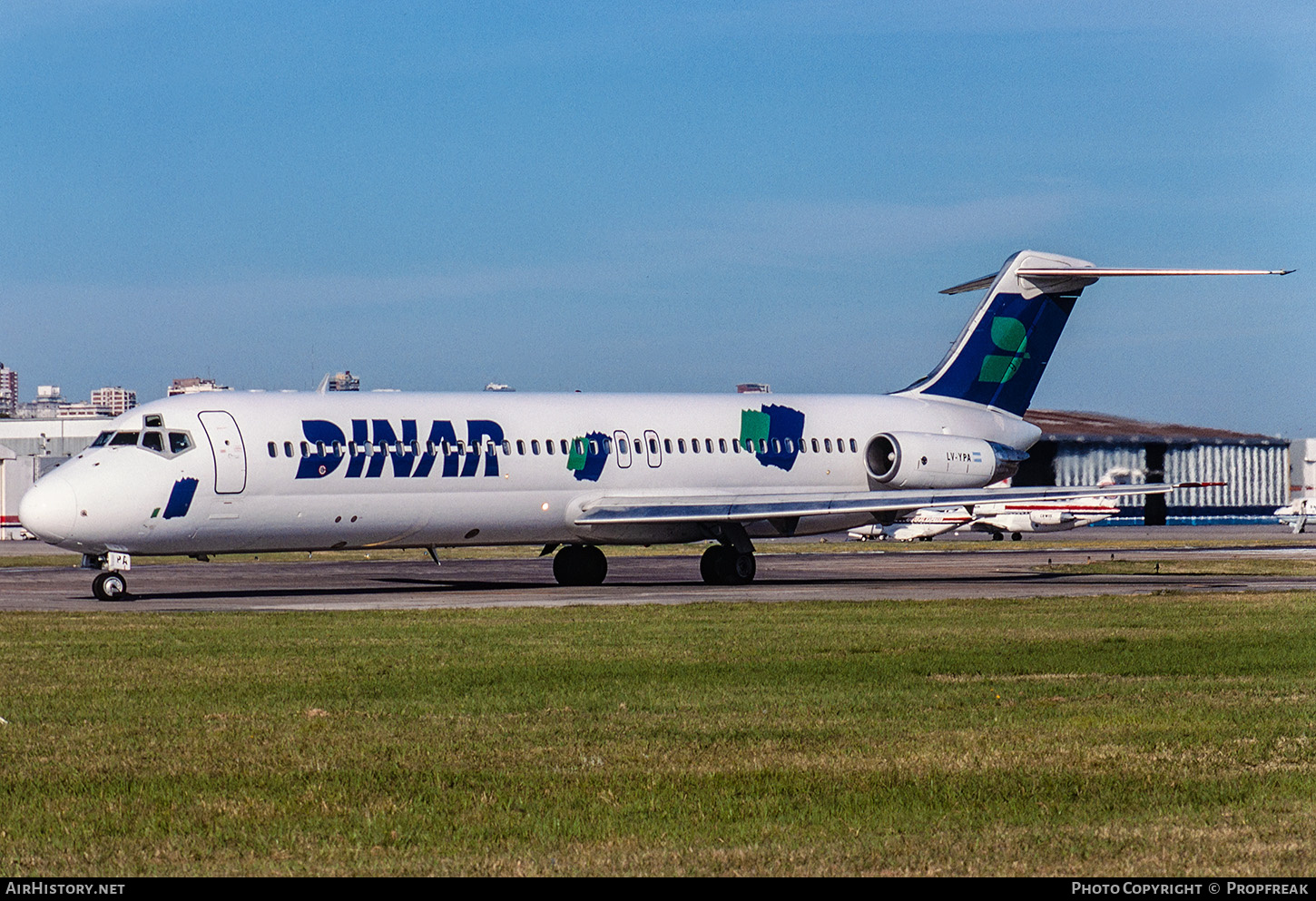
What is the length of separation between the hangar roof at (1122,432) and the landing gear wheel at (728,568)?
62694 millimetres

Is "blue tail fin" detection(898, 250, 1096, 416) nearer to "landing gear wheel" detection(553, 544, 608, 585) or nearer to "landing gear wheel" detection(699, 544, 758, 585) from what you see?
Answer: "landing gear wheel" detection(699, 544, 758, 585)

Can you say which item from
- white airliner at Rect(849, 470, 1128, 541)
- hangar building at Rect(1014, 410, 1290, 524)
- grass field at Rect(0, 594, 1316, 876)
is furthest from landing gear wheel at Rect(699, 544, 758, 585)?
hangar building at Rect(1014, 410, 1290, 524)

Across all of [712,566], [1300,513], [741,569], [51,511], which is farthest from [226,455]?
[1300,513]

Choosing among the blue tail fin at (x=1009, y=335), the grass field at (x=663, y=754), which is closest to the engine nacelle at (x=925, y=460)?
the blue tail fin at (x=1009, y=335)

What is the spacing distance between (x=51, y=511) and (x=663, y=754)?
67.1 ft

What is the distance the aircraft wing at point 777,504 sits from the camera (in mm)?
35281

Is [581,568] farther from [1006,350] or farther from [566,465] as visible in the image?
[1006,350]

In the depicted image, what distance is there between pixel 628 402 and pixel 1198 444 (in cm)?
7434

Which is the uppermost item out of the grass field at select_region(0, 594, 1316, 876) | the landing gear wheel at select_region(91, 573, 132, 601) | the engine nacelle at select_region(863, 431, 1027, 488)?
the engine nacelle at select_region(863, 431, 1027, 488)

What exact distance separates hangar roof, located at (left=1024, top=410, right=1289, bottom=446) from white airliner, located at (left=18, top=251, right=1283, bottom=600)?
56.0 m

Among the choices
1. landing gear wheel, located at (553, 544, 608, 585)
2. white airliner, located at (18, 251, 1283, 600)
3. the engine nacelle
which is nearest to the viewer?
white airliner, located at (18, 251, 1283, 600)

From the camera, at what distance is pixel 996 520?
243ft

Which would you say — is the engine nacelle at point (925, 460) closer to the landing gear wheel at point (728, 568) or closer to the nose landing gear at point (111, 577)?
the landing gear wheel at point (728, 568)

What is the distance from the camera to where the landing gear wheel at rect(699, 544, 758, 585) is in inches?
1441
